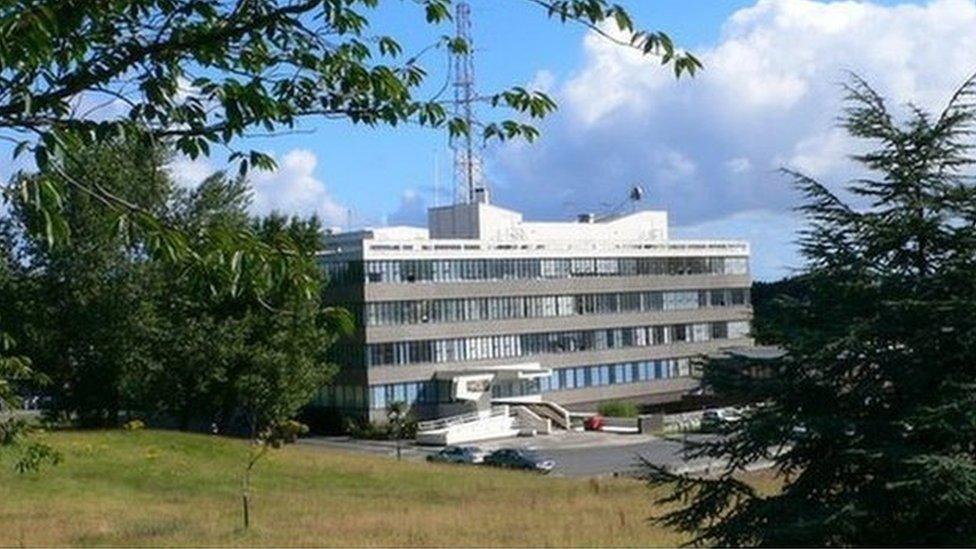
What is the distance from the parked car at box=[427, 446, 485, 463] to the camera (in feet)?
179

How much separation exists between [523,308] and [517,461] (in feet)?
75.3

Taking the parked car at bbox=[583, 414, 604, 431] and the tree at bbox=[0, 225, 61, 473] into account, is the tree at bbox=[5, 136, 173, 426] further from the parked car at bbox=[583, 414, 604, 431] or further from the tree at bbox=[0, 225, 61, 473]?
the tree at bbox=[0, 225, 61, 473]

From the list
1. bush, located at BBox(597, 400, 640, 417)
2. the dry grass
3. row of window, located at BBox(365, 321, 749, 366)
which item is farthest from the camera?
bush, located at BBox(597, 400, 640, 417)

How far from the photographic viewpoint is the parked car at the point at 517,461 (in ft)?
168

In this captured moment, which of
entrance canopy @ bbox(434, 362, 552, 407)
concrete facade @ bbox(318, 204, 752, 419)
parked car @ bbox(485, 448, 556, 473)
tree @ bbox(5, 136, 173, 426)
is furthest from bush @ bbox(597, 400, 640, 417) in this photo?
tree @ bbox(5, 136, 173, 426)

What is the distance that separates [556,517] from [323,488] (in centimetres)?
1537

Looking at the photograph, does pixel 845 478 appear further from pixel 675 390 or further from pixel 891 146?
pixel 675 390

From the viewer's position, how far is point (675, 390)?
270 ft

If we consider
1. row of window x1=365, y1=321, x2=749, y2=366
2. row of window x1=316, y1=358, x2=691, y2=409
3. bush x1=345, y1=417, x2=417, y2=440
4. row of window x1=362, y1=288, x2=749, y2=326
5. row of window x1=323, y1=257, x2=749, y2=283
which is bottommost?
bush x1=345, y1=417, x2=417, y2=440

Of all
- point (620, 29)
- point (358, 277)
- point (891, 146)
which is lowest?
point (620, 29)

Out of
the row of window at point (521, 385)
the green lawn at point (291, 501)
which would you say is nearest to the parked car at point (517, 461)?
the green lawn at point (291, 501)

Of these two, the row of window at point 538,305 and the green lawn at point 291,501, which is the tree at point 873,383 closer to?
the green lawn at point 291,501

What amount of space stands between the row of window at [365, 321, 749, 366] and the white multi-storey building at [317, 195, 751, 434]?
0.26ft

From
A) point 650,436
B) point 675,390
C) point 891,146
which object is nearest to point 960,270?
point 891,146
